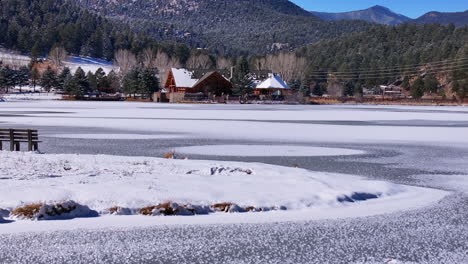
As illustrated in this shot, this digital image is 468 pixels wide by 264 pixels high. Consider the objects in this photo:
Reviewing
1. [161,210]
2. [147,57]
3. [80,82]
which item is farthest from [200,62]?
[161,210]

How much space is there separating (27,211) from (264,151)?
→ 43.3 ft

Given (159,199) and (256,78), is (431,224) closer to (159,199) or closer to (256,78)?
(159,199)

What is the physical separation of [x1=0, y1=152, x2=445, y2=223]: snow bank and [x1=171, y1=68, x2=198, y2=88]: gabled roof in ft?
293

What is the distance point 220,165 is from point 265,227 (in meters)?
6.65

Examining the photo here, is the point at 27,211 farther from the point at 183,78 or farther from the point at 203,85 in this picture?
the point at 183,78

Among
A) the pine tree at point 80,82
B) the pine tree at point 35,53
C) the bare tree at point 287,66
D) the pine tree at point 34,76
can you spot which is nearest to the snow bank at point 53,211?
the pine tree at point 80,82

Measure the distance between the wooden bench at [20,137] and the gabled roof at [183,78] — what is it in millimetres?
83047

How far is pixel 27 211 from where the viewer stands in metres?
11.0

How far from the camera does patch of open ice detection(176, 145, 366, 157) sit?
71.8 feet

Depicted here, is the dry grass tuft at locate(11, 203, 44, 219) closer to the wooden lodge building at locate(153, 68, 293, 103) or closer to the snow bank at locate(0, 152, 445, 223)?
the snow bank at locate(0, 152, 445, 223)

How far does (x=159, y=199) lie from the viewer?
1211 cm

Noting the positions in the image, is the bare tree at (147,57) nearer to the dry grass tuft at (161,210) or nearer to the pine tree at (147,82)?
the pine tree at (147,82)

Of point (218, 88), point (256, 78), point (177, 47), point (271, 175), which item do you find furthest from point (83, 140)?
point (177, 47)

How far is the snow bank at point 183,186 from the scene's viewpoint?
12.0 meters
